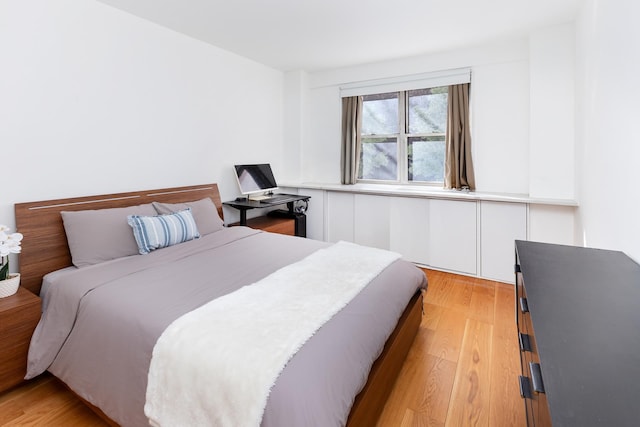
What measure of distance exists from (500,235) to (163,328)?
3.23 m

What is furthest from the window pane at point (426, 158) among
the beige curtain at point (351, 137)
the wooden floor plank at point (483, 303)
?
the wooden floor plank at point (483, 303)

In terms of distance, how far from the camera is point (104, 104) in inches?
105

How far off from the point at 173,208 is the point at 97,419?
164 cm

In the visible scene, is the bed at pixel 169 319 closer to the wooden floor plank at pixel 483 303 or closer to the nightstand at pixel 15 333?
the nightstand at pixel 15 333

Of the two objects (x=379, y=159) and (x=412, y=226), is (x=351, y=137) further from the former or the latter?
(x=412, y=226)

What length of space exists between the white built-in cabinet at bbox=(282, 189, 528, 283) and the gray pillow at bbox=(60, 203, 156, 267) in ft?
8.45

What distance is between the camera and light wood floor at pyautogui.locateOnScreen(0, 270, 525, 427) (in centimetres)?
168

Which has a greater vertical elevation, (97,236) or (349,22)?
Answer: (349,22)

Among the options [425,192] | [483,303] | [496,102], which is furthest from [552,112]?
[483,303]

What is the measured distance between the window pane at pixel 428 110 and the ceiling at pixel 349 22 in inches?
18.9

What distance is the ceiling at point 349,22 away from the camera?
104 inches

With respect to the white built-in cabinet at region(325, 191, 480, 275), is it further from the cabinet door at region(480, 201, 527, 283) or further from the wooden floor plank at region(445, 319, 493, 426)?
the wooden floor plank at region(445, 319, 493, 426)

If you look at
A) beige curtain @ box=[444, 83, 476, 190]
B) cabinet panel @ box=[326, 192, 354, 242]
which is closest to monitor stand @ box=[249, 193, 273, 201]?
cabinet panel @ box=[326, 192, 354, 242]

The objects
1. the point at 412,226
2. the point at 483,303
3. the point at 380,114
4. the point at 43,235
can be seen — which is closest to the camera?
the point at 43,235
